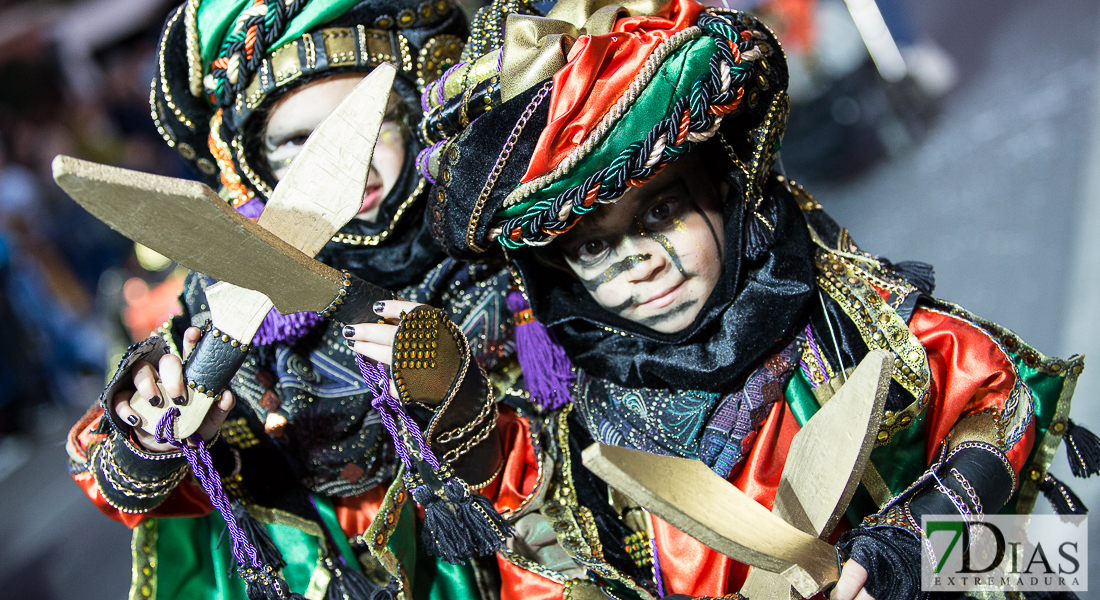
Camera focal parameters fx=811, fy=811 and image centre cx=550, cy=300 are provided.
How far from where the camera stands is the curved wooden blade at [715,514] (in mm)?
727

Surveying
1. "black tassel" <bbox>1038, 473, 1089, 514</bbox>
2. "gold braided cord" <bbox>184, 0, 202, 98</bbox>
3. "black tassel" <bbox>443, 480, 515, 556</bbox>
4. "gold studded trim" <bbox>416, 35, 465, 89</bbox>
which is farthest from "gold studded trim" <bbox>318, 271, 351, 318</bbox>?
"black tassel" <bbox>1038, 473, 1089, 514</bbox>

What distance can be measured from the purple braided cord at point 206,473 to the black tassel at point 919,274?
1022 millimetres

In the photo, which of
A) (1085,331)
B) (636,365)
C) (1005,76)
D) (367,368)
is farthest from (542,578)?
(1005,76)

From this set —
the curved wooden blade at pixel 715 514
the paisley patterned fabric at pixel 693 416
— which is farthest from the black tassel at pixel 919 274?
the curved wooden blade at pixel 715 514

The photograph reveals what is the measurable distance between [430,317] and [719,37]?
48 cm

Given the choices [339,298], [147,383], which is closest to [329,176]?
[339,298]

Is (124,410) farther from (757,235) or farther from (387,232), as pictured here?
(757,235)

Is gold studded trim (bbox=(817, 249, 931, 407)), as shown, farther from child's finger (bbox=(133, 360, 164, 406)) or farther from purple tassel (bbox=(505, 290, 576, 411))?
child's finger (bbox=(133, 360, 164, 406))

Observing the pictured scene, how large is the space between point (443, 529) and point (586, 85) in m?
0.60

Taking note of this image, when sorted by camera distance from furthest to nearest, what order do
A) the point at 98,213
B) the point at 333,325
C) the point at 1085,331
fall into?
the point at 1085,331, the point at 333,325, the point at 98,213

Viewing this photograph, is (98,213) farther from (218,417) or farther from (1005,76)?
(1005,76)

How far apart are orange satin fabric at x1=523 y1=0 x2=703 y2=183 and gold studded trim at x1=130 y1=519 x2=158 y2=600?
2.82ft

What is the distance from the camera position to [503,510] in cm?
123

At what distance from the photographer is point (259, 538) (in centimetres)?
118
